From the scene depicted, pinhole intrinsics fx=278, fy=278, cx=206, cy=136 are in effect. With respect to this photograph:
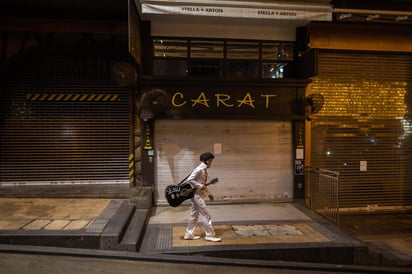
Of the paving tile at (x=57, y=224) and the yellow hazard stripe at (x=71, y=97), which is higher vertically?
the yellow hazard stripe at (x=71, y=97)

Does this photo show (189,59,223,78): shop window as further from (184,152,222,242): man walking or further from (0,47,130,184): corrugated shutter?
(184,152,222,242): man walking

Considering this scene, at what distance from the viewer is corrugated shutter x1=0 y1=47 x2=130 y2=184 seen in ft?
29.0

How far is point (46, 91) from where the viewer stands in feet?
29.3

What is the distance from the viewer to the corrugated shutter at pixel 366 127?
9172 mm

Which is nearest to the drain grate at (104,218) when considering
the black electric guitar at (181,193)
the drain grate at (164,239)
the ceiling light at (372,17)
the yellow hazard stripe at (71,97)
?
the drain grate at (164,239)

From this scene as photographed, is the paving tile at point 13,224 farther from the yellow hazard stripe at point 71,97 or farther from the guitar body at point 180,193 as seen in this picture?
the yellow hazard stripe at point 71,97

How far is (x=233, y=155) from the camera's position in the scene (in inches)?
351

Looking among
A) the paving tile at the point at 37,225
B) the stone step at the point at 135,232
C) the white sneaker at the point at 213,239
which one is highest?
the paving tile at the point at 37,225

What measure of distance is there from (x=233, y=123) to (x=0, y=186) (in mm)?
7568

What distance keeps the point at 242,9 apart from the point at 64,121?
648 cm

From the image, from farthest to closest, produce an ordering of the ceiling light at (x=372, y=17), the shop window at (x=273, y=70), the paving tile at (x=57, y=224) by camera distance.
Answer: the shop window at (x=273, y=70), the ceiling light at (x=372, y=17), the paving tile at (x=57, y=224)

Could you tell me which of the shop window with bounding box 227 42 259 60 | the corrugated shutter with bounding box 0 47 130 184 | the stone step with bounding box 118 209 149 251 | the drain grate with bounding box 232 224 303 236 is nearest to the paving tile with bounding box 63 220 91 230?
the stone step with bounding box 118 209 149 251

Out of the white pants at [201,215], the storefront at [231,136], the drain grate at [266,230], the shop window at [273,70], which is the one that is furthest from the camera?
the shop window at [273,70]

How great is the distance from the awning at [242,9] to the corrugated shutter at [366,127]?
1790 millimetres
